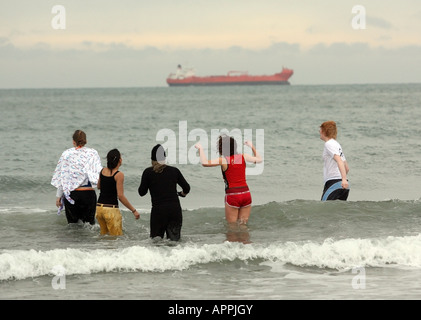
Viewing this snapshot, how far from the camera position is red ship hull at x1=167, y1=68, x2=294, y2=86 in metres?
149

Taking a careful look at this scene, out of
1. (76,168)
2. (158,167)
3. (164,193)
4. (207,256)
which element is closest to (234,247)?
(207,256)

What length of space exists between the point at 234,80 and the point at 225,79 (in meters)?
2.35

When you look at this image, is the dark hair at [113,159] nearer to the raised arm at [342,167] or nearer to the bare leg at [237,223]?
the bare leg at [237,223]

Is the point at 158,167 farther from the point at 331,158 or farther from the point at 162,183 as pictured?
the point at 331,158

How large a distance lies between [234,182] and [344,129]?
25728 mm

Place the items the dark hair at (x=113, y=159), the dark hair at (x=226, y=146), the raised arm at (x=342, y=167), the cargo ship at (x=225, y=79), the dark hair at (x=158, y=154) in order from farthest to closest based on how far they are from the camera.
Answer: the cargo ship at (x=225, y=79) < the raised arm at (x=342, y=167) < the dark hair at (x=226, y=146) < the dark hair at (x=113, y=159) < the dark hair at (x=158, y=154)

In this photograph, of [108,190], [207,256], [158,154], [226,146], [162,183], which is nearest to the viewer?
[158,154]

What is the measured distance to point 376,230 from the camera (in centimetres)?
1045

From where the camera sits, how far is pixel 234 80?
484ft

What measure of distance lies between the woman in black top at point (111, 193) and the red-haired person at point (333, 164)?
2.79 meters

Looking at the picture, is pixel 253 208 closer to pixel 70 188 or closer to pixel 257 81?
pixel 70 188

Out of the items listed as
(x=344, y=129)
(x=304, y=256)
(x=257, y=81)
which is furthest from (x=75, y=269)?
(x=257, y=81)

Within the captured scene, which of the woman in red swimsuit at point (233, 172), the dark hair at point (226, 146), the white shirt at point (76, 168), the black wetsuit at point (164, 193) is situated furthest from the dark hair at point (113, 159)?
the dark hair at point (226, 146)

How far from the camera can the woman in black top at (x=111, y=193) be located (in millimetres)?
8394
